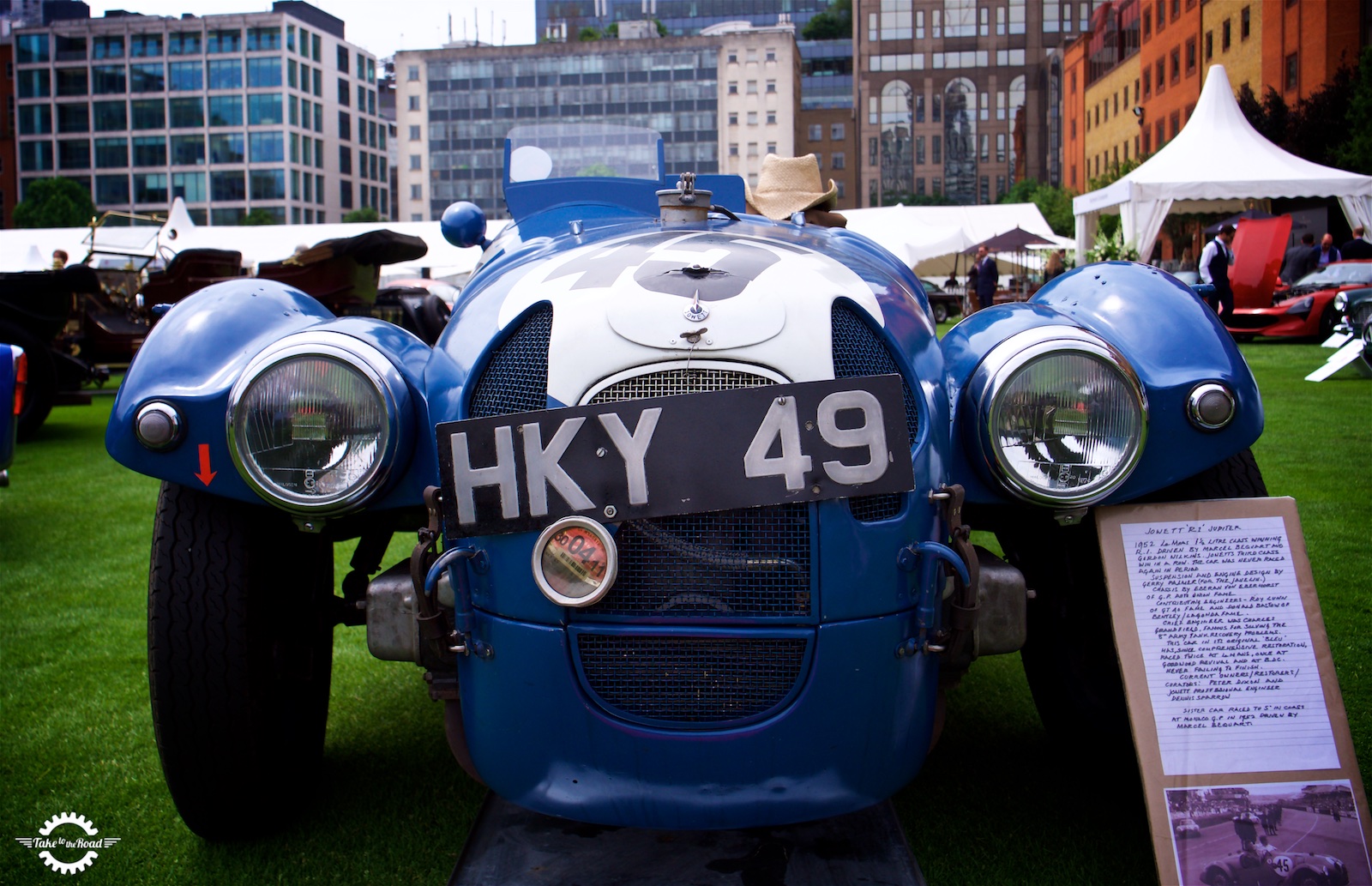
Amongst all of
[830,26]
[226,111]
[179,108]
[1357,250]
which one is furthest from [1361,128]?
[830,26]

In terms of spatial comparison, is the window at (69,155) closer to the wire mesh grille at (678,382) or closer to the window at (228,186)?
the window at (228,186)

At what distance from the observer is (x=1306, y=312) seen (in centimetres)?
1641

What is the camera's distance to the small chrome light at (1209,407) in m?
2.08

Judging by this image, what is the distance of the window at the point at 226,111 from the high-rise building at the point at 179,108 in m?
0.07

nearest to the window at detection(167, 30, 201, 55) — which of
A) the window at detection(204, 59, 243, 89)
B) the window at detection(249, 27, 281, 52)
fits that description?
the window at detection(204, 59, 243, 89)

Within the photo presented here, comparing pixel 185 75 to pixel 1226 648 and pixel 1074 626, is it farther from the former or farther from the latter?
pixel 1226 648

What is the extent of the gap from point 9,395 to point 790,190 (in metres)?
3.78

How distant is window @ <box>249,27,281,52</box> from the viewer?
90000mm

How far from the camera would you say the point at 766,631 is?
1.72 metres

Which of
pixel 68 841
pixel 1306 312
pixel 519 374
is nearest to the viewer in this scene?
pixel 519 374

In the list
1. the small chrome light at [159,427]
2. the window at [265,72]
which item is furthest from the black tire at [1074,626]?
the window at [265,72]

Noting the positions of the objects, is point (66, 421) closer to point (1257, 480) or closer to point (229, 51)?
point (1257, 480)

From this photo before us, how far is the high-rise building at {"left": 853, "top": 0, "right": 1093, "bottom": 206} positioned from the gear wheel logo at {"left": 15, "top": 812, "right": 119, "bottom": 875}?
94.7 meters

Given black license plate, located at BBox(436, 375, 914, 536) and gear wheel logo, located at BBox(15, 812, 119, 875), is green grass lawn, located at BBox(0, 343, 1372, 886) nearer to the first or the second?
gear wheel logo, located at BBox(15, 812, 119, 875)
